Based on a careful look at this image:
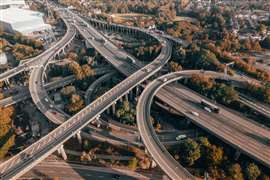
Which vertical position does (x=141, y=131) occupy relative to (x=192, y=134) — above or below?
above

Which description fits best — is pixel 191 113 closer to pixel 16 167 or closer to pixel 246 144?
pixel 246 144

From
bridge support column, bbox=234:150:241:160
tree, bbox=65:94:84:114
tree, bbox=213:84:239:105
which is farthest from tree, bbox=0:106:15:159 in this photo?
tree, bbox=213:84:239:105

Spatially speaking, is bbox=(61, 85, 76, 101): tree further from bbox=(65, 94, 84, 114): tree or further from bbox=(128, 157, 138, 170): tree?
bbox=(128, 157, 138, 170): tree

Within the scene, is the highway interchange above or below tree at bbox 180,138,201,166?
above

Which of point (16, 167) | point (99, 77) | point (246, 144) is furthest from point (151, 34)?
point (16, 167)

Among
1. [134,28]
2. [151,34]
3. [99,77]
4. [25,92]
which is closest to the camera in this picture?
[25,92]

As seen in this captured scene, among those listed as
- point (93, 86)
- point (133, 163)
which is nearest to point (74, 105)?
point (93, 86)
